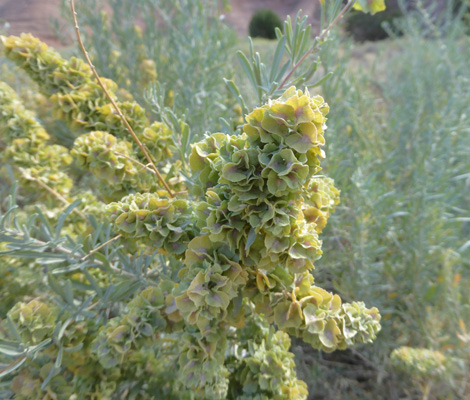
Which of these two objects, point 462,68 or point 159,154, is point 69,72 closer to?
point 159,154

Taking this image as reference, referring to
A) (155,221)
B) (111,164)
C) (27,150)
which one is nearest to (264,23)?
(27,150)

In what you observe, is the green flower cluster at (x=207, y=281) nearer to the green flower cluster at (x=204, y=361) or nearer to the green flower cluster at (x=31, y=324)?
the green flower cluster at (x=204, y=361)

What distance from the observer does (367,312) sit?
0.88 meters

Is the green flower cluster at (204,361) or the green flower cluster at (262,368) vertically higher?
the green flower cluster at (204,361)

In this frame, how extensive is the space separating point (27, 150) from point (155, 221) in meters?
0.90

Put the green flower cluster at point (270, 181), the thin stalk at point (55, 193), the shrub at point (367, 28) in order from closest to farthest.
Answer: the green flower cluster at point (270, 181)
the thin stalk at point (55, 193)
the shrub at point (367, 28)

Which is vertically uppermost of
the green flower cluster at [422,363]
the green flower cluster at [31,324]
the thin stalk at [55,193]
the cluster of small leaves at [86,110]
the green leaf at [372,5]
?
the green leaf at [372,5]

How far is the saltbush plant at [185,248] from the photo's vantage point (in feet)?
2.23

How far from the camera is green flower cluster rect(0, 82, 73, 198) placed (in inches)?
53.4

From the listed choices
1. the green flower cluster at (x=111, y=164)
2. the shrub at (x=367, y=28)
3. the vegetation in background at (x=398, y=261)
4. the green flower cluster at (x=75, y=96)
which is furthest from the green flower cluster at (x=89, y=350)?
the shrub at (x=367, y=28)

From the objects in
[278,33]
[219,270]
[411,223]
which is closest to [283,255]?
[219,270]

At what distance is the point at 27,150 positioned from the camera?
55.3 inches

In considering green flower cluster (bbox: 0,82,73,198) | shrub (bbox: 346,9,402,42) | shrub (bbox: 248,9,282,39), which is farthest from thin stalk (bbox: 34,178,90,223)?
shrub (bbox: 346,9,402,42)

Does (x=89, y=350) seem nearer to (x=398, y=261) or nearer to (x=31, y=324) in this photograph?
(x=31, y=324)
